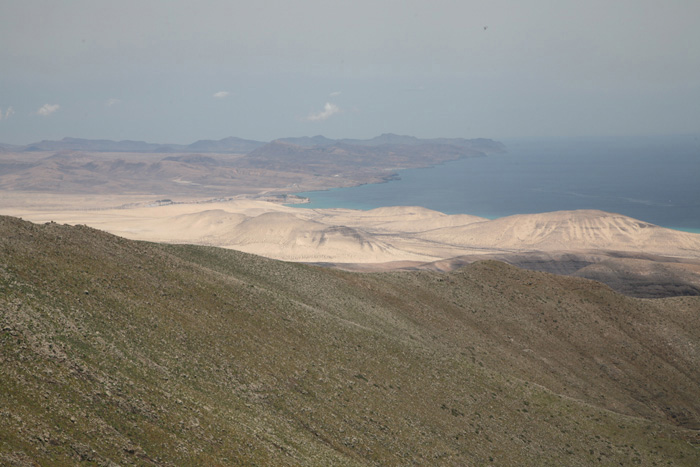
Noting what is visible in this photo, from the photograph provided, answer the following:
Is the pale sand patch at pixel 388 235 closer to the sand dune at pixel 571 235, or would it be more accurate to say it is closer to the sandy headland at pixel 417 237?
the sand dune at pixel 571 235

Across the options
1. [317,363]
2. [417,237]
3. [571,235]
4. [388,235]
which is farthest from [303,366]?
[571,235]

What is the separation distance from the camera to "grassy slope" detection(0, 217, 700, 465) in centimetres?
1688

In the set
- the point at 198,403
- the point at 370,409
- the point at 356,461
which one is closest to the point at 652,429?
the point at 370,409

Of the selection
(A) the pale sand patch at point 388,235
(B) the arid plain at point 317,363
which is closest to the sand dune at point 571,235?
(A) the pale sand patch at point 388,235

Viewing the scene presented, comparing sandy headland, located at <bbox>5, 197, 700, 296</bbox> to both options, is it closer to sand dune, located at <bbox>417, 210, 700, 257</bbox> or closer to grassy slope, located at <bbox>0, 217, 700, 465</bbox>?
sand dune, located at <bbox>417, 210, 700, 257</bbox>

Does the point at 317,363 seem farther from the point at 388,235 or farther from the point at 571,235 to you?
the point at 571,235

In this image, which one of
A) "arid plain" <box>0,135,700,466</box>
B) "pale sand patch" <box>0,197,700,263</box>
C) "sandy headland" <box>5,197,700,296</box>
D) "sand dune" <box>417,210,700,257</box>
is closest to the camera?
"arid plain" <box>0,135,700,466</box>

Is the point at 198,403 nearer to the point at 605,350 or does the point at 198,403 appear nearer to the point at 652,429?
the point at 652,429

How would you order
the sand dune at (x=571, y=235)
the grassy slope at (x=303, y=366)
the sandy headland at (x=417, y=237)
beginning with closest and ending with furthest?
the grassy slope at (x=303, y=366) < the sandy headland at (x=417, y=237) < the sand dune at (x=571, y=235)

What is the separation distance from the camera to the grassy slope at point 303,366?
16875mm

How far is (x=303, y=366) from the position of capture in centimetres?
2850

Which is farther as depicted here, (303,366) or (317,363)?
(317,363)

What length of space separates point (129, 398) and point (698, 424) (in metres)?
44.8

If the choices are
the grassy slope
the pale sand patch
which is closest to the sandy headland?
the pale sand patch
